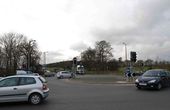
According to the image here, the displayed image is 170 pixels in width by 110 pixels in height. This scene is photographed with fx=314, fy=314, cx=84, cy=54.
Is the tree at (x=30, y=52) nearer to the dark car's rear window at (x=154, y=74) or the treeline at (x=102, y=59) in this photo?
the treeline at (x=102, y=59)

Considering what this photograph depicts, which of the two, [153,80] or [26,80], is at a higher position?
[26,80]

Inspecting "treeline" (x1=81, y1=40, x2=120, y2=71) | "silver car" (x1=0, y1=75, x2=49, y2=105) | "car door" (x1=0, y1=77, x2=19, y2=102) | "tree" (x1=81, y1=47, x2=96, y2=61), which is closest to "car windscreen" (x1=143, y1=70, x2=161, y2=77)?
"silver car" (x1=0, y1=75, x2=49, y2=105)

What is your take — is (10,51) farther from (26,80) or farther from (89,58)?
(26,80)

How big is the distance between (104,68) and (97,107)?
291 feet

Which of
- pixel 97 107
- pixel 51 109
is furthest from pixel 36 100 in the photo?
pixel 97 107

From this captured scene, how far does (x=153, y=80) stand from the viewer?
23.5 m

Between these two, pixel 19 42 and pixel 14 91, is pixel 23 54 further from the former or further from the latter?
pixel 14 91

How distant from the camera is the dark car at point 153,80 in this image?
23.4m

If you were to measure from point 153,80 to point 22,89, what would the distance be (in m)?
11.9

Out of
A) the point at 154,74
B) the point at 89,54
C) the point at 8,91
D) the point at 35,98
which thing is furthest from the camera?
the point at 89,54

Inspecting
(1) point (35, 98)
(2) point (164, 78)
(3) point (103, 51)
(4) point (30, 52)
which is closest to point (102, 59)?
(3) point (103, 51)

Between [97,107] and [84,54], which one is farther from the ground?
[84,54]

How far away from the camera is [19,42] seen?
81688 millimetres

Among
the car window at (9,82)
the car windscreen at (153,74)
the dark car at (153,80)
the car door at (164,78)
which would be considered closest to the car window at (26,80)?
the car window at (9,82)
